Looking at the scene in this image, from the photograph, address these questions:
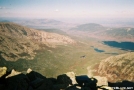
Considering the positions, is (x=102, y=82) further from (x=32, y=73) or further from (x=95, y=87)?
(x=32, y=73)

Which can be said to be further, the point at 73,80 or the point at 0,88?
the point at 73,80

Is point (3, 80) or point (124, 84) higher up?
point (3, 80)

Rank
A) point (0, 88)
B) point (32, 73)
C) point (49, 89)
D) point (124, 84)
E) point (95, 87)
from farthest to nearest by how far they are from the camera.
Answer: point (124, 84)
point (32, 73)
point (95, 87)
point (49, 89)
point (0, 88)

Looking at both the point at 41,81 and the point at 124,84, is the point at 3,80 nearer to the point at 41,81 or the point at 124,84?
the point at 41,81

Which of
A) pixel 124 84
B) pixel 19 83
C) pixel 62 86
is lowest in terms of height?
pixel 124 84

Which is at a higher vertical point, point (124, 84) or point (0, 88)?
point (0, 88)

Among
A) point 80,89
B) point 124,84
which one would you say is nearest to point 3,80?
point 80,89

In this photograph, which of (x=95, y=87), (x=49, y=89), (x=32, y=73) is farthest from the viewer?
(x=32, y=73)

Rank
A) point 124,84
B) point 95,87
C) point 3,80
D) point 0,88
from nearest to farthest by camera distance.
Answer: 1. point 0,88
2. point 3,80
3. point 95,87
4. point 124,84

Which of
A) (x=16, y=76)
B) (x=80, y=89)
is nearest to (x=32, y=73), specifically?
(x=16, y=76)
